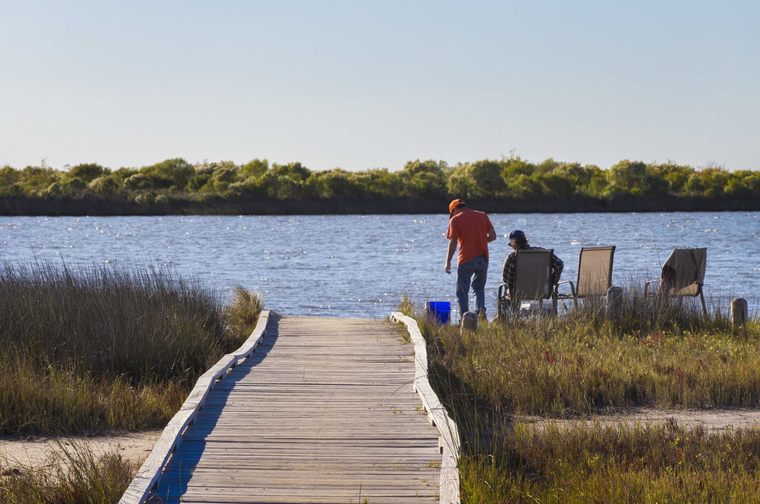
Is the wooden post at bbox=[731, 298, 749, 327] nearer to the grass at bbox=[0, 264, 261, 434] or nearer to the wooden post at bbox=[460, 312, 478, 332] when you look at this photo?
the wooden post at bbox=[460, 312, 478, 332]

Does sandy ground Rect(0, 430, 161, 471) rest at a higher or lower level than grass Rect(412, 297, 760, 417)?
lower

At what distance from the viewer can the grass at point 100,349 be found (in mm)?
8420

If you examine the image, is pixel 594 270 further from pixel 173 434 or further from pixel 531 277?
pixel 173 434

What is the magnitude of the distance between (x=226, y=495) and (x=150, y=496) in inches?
15.2

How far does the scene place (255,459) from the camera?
21.0 ft

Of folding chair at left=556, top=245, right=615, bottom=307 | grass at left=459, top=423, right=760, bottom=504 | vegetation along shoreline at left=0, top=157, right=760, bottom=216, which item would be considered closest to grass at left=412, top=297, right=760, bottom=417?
folding chair at left=556, top=245, right=615, bottom=307

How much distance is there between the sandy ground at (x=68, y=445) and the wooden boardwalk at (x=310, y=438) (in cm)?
53

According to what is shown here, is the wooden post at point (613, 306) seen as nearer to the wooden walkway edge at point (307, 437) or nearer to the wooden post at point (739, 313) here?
the wooden post at point (739, 313)

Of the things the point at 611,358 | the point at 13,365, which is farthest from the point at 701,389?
the point at 13,365

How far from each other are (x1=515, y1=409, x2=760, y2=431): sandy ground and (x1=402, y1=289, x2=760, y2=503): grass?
18 centimetres

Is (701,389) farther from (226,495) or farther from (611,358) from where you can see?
(226,495)

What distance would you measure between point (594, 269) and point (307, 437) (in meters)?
7.36

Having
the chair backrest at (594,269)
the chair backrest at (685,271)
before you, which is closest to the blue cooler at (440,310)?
the chair backrest at (594,269)

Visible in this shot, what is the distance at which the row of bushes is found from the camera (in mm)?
80500
